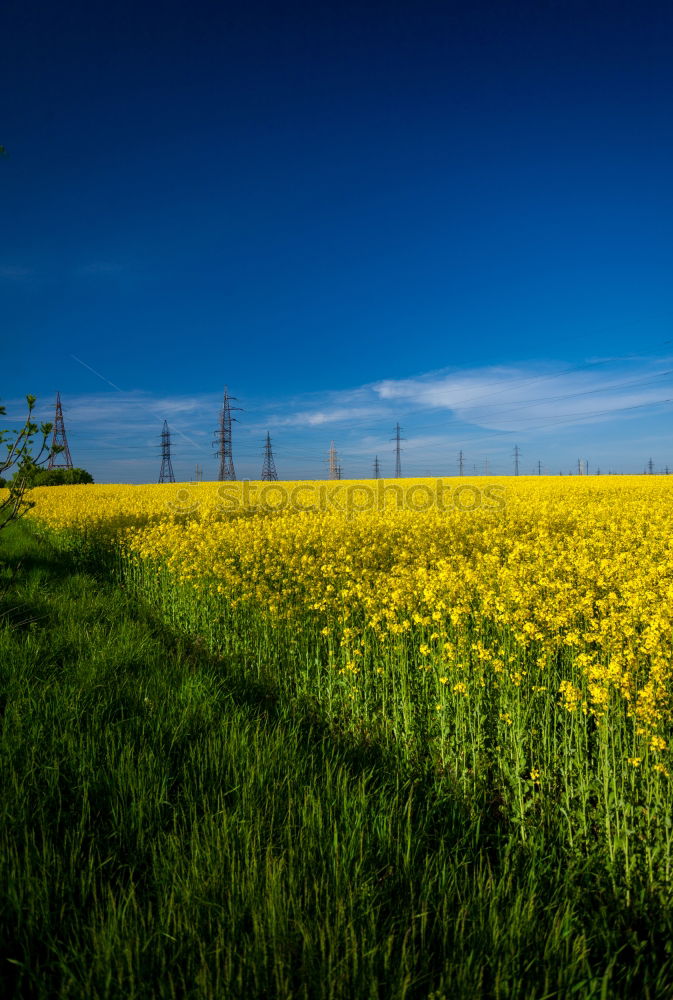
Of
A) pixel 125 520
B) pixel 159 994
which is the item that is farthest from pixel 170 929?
pixel 125 520

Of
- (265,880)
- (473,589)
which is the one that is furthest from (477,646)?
(473,589)

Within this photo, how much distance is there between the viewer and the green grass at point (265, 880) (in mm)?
1709

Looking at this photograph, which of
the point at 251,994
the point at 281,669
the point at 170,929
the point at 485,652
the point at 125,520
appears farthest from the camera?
the point at 125,520

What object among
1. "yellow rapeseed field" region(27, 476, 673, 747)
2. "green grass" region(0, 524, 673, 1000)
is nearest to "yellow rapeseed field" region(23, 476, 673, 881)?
"yellow rapeseed field" region(27, 476, 673, 747)

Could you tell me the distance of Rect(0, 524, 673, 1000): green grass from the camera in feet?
5.61

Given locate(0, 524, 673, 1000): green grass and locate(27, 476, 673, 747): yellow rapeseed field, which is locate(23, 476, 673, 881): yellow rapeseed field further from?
locate(0, 524, 673, 1000): green grass

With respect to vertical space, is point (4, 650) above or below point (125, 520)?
below

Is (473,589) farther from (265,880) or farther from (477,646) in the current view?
(265,880)

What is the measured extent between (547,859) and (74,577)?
28.5 ft

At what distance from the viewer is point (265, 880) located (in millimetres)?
2057

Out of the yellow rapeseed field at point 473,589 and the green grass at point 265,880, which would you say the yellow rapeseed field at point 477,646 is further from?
the green grass at point 265,880

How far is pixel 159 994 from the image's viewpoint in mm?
1670

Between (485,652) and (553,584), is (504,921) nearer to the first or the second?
(485,652)

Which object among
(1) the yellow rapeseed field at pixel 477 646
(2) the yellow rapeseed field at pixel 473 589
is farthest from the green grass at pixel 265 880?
(2) the yellow rapeseed field at pixel 473 589
